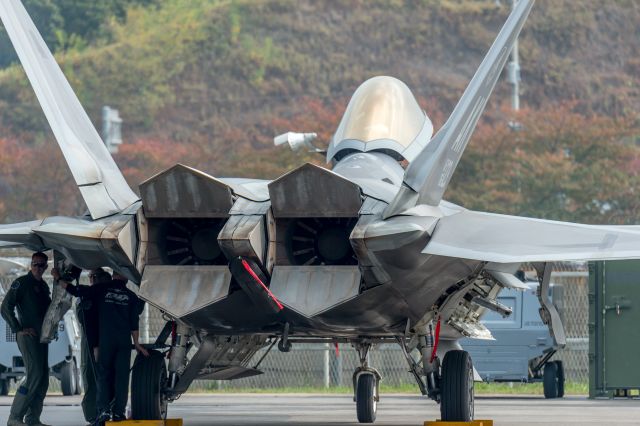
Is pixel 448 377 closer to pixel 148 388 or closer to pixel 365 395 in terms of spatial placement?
pixel 148 388

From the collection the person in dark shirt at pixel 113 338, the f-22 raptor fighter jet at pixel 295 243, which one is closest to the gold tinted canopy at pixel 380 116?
the f-22 raptor fighter jet at pixel 295 243

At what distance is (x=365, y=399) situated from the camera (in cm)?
1498

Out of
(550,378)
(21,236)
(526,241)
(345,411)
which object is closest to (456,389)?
(526,241)

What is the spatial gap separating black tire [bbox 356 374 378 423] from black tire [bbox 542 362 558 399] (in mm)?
6635

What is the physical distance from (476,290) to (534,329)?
879cm

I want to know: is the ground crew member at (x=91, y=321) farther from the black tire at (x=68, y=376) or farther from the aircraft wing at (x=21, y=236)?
the black tire at (x=68, y=376)

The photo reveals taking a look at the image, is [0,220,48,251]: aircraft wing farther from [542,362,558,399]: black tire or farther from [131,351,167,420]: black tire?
[542,362,558,399]: black tire

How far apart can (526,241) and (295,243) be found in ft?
6.41

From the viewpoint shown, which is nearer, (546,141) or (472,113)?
(472,113)

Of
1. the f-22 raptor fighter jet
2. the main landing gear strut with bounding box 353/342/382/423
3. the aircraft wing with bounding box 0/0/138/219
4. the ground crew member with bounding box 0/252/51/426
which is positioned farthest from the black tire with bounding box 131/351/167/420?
the main landing gear strut with bounding box 353/342/382/423

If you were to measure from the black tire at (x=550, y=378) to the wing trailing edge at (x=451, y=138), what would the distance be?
10.6m

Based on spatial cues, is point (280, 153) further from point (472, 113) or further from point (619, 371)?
point (472, 113)

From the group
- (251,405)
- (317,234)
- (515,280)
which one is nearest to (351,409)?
(251,405)

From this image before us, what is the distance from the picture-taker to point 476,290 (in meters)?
13.1
